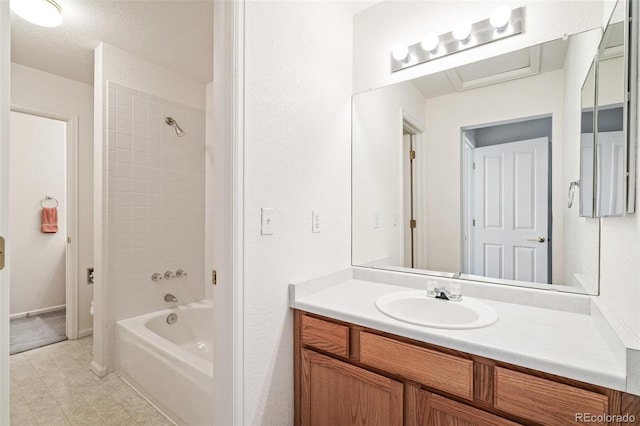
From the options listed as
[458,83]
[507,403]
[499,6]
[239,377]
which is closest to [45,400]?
[239,377]

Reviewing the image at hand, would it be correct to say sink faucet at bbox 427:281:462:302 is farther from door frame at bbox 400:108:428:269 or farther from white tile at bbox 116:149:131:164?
white tile at bbox 116:149:131:164

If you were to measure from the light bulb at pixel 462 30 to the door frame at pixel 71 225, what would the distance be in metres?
3.33

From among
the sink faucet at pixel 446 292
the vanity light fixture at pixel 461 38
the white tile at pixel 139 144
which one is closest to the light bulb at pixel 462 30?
the vanity light fixture at pixel 461 38

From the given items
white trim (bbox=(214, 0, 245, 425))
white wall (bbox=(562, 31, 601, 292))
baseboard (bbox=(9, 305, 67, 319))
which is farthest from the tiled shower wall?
white wall (bbox=(562, 31, 601, 292))

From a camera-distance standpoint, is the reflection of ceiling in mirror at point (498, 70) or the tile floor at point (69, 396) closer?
the reflection of ceiling in mirror at point (498, 70)

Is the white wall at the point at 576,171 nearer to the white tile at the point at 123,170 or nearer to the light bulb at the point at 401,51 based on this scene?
the light bulb at the point at 401,51

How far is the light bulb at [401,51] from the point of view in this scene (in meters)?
1.73

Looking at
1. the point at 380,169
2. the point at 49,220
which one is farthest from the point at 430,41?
the point at 49,220

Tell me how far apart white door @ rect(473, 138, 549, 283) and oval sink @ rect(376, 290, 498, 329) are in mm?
261

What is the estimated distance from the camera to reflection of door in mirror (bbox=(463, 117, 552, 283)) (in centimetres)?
139

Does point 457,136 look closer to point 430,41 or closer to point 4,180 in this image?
point 430,41

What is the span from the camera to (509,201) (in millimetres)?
1459

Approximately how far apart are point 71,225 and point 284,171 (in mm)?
2637

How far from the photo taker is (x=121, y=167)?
2.42 meters
